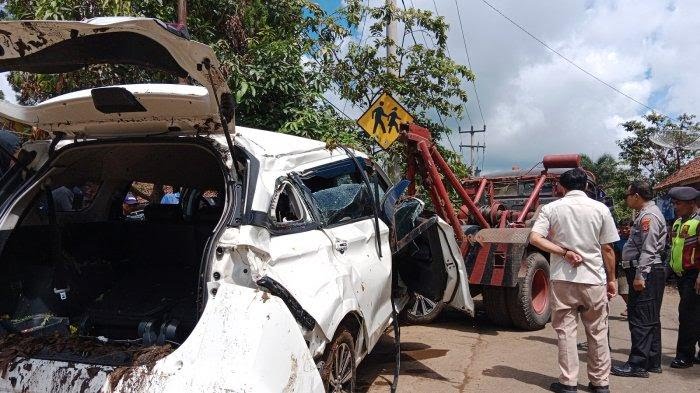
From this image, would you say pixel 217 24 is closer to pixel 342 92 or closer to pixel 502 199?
pixel 342 92

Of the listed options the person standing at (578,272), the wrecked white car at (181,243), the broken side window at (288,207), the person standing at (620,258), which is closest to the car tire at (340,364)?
the wrecked white car at (181,243)

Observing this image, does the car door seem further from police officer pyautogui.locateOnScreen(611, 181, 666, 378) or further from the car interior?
police officer pyautogui.locateOnScreen(611, 181, 666, 378)

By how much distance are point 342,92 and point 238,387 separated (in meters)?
8.27

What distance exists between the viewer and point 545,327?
698 cm

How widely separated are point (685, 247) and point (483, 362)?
2.19 metres

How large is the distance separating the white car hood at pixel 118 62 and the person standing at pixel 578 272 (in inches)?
114

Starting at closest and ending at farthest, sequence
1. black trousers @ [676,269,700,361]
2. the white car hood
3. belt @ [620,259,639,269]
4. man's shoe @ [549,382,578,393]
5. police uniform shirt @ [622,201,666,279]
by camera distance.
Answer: the white car hood, man's shoe @ [549,382,578,393], police uniform shirt @ [622,201,666,279], belt @ [620,259,639,269], black trousers @ [676,269,700,361]

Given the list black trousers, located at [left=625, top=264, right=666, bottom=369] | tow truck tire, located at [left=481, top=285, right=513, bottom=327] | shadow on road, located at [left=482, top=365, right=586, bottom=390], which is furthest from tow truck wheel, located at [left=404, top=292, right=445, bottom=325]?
black trousers, located at [left=625, top=264, right=666, bottom=369]

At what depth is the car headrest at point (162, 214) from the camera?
4301mm

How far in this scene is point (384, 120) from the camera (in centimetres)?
753

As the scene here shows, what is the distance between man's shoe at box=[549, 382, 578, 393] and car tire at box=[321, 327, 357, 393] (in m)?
1.89

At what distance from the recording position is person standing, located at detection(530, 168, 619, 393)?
439 centimetres

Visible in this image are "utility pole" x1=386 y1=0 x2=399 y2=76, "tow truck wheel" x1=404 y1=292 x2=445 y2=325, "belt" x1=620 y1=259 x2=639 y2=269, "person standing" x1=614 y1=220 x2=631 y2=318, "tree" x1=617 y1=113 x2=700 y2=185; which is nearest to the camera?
"belt" x1=620 y1=259 x2=639 y2=269

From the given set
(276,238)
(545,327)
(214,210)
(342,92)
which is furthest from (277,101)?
(276,238)
